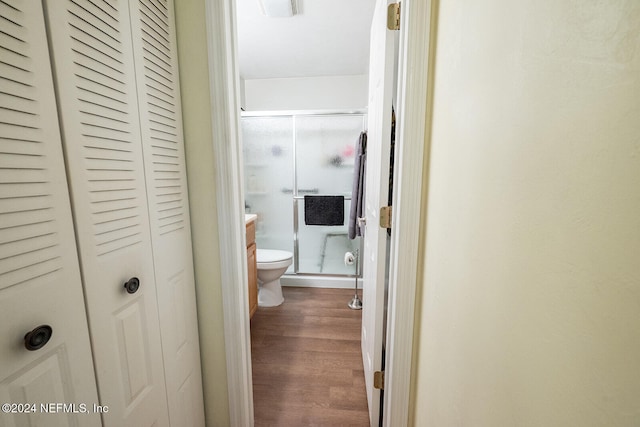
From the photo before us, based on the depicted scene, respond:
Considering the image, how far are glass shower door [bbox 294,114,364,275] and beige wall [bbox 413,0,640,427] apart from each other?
2034 millimetres

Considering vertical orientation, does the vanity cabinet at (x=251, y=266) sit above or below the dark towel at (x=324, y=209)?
below

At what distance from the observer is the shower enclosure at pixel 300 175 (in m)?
2.69

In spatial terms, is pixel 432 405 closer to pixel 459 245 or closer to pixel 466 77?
pixel 459 245

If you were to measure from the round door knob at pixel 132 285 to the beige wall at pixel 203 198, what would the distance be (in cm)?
29

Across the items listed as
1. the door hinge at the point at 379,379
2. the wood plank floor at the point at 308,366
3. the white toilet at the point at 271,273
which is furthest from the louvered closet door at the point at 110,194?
the white toilet at the point at 271,273

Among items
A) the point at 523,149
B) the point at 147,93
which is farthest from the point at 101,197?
the point at 523,149

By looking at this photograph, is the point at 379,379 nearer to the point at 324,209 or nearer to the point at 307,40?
Answer: the point at 324,209

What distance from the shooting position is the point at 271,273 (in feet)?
7.12

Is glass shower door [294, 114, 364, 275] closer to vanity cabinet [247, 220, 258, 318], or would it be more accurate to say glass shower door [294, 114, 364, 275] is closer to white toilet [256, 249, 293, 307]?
white toilet [256, 249, 293, 307]

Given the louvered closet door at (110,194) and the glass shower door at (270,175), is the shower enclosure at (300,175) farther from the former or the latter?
the louvered closet door at (110,194)

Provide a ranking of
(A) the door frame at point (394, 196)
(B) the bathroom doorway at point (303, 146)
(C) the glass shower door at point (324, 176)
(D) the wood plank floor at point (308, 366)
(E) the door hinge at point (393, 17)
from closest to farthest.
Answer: (A) the door frame at point (394, 196) < (E) the door hinge at point (393, 17) < (D) the wood plank floor at point (308, 366) < (B) the bathroom doorway at point (303, 146) < (C) the glass shower door at point (324, 176)

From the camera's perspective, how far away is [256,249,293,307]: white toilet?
6.96ft

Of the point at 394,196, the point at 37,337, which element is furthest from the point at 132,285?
the point at 394,196

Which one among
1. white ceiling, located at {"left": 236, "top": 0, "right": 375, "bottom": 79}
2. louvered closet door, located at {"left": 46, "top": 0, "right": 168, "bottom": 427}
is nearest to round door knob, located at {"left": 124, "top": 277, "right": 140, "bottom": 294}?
louvered closet door, located at {"left": 46, "top": 0, "right": 168, "bottom": 427}
